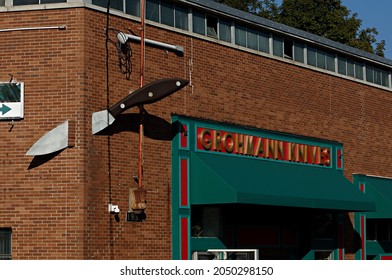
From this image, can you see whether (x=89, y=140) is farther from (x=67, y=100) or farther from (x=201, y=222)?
(x=201, y=222)

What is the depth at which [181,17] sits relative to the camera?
26.1 m

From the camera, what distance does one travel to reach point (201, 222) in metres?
26.0

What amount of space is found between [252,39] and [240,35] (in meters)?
0.62

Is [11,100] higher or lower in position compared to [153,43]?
lower

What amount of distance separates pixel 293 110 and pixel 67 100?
9563 mm

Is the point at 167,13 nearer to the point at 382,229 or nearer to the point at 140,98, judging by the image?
the point at 140,98

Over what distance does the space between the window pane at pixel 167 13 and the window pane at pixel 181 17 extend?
20cm

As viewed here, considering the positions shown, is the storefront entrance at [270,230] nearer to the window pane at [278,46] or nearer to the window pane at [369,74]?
the window pane at [278,46]

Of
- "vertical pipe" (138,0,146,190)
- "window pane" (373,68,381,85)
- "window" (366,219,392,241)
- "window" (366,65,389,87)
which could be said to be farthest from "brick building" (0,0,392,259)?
"window pane" (373,68,381,85)

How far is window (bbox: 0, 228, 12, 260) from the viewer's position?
22.8m

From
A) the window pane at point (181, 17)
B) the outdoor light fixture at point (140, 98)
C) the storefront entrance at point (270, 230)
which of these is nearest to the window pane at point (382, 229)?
the storefront entrance at point (270, 230)

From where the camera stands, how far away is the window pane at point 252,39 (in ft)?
94.1

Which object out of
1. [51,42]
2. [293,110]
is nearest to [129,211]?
[51,42]

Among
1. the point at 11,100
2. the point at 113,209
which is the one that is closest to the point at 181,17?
the point at 11,100
